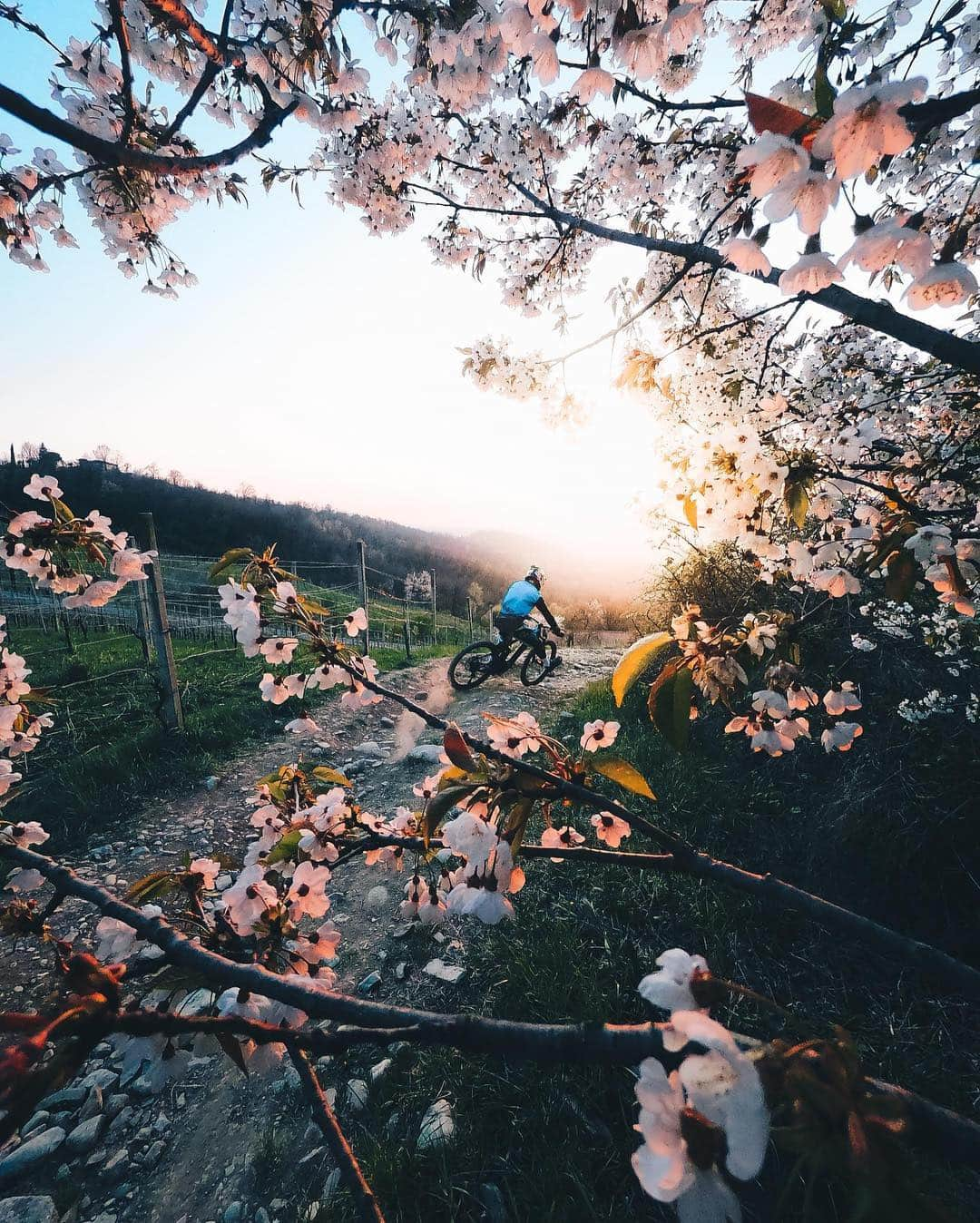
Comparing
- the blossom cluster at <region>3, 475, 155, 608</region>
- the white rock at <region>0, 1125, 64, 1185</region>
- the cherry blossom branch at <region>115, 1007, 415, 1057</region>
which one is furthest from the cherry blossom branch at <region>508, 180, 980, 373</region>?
the white rock at <region>0, 1125, 64, 1185</region>

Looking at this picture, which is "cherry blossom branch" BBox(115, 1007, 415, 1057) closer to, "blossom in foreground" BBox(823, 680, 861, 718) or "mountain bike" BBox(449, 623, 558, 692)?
"blossom in foreground" BBox(823, 680, 861, 718)

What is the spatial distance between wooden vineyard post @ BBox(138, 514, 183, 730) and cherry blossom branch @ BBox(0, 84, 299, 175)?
Answer: 3793 mm

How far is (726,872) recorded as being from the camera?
1.04 metres

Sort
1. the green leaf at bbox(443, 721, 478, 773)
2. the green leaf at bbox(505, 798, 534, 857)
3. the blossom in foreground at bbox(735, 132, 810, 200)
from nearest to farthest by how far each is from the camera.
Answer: the blossom in foreground at bbox(735, 132, 810, 200)
the green leaf at bbox(443, 721, 478, 773)
the green leaf at bbox(505, 798, 534, 857)

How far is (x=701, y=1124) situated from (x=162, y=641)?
567 centimetres

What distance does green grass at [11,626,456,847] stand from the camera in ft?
13.6

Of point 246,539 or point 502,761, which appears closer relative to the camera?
point 502,761

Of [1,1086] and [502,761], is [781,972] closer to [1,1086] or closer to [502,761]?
[502,761]

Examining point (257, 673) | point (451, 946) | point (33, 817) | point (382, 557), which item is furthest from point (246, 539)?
point (451, 946)

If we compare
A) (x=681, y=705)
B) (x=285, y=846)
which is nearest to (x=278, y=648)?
(x=285, y=846)

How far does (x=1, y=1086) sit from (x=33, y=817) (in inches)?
191

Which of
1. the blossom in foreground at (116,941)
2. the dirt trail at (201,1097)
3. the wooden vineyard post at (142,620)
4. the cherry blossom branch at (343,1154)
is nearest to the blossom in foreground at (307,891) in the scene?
the blossom in foreground at (116,941)

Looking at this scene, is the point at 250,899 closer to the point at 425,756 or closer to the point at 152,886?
the point at 152,886

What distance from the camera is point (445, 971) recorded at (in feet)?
8.85
